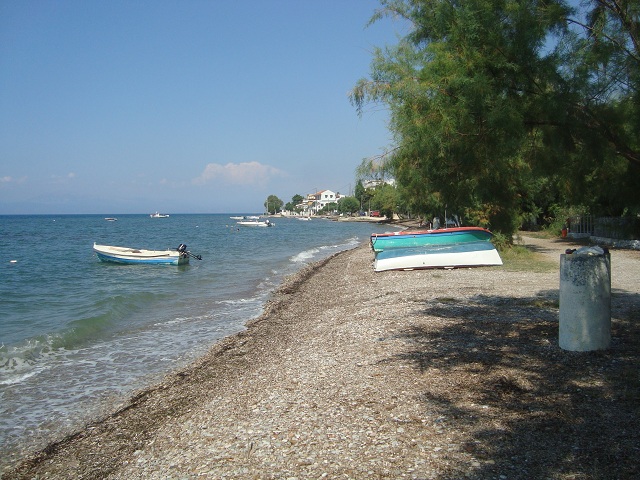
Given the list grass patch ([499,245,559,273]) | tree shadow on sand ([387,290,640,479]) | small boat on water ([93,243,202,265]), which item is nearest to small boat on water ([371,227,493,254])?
grass patch ([499,245,559,273])

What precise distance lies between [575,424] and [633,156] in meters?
2.66

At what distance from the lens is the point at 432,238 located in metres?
21.0

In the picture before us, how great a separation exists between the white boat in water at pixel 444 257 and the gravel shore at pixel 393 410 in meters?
8.25

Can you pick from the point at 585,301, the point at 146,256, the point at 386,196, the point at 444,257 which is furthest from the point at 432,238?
the point at 386,196

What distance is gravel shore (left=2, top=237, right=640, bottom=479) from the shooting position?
14.5ft

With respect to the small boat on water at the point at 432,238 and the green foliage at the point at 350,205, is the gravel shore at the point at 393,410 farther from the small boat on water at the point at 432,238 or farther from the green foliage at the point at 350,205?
the green foliage at the point at 350,205

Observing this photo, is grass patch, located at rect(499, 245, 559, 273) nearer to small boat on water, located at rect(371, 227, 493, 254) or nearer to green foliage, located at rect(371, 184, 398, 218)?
small boat on water, located at rect(371, 227, 493, 254)

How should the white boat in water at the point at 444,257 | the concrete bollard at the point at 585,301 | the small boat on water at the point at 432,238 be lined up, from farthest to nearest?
the small boat on water at the point at 432,238 → the white boat in water at the point at 444,257 → the concrete bollard at the point at 585,301

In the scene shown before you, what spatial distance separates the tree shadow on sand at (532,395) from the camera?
13.8ft

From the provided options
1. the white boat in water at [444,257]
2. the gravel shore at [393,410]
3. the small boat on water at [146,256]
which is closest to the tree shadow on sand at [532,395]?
the gravel shore at [393,410]

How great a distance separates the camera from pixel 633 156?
17.2ft

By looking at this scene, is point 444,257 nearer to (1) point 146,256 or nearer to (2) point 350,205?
(1) point 146,256

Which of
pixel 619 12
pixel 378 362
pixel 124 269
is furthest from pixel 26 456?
pixel 124 269

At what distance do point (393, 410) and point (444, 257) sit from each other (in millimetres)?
14077
